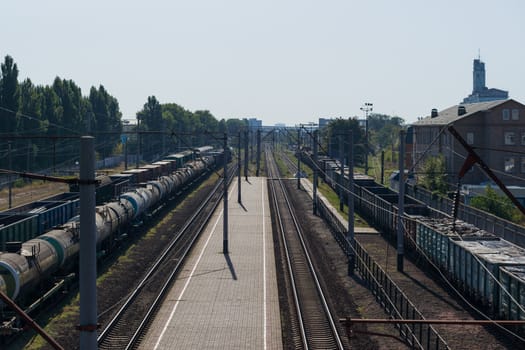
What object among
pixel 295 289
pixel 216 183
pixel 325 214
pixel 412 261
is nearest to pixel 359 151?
pixel 216 183

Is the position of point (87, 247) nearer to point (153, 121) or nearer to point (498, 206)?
point (498, 206)

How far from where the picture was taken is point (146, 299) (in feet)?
91.8

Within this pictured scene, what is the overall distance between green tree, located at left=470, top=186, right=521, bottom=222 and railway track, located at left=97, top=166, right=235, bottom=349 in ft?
71.8

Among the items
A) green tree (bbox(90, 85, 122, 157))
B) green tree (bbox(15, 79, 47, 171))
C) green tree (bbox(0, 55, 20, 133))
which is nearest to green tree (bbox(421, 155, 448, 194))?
green tree (bbox(15, 79, 47, 171))

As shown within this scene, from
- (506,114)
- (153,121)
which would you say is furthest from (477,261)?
(153,121)

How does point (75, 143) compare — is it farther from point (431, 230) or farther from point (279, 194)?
point (431, 230)

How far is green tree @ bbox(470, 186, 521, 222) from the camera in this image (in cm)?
4884

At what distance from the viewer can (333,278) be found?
32.7 m

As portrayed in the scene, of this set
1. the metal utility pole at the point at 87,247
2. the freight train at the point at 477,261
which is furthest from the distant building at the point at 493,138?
the metal utility pole at the point at 87,247

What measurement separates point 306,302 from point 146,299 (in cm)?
699

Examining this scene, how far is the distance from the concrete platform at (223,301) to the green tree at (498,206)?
17.2 meters

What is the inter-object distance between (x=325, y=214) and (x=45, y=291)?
106ft

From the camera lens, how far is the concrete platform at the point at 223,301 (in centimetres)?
2277

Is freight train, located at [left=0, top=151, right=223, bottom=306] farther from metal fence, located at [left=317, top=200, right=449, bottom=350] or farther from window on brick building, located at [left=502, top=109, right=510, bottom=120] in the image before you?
window on brick building, located at [left=502, top=109, right=510, bottom=120]
